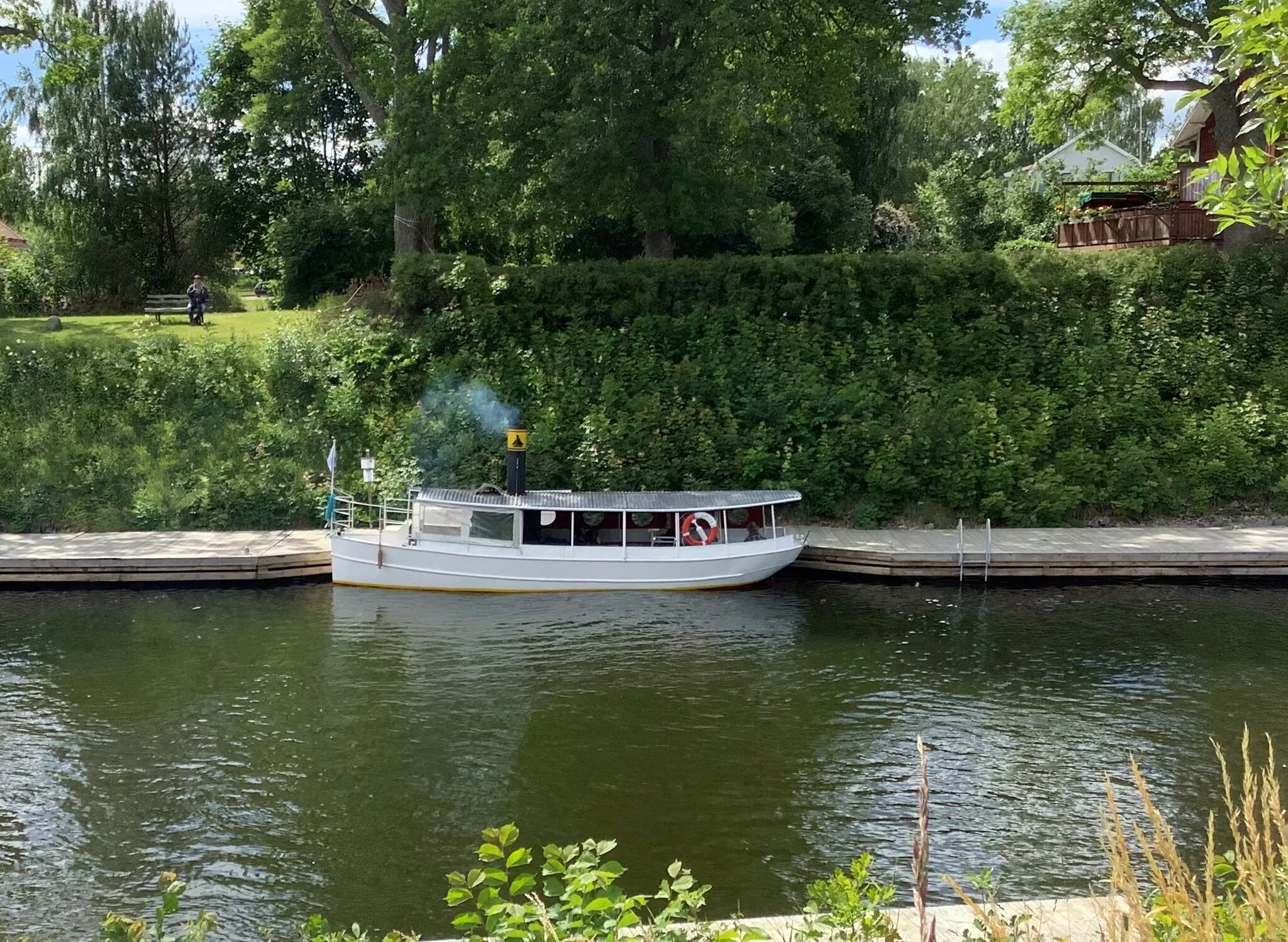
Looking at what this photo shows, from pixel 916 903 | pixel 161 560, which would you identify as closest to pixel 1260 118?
pixel 916 903

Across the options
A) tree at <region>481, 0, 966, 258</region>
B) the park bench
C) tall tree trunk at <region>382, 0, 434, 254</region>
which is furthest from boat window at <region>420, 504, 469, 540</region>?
the park bench

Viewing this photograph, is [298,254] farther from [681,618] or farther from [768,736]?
[768,736]

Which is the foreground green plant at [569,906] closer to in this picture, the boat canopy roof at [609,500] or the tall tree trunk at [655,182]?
the boat canopy roof at [609,500]

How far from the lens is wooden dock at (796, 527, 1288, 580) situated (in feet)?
61.4

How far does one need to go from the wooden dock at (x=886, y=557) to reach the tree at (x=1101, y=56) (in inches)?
460

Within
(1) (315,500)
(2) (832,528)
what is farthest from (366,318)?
(2) (832,528)

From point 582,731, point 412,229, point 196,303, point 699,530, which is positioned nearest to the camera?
point 582,731

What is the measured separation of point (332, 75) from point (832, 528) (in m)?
24.0

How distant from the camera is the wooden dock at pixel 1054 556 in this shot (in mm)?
18703

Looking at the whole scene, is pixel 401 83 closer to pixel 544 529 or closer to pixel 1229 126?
pixel 544 529

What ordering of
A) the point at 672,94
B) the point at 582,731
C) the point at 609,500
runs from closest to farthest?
1. the point at 582,731
2. the point at 609,500
3. the point at 672,94

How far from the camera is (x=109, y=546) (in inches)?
768

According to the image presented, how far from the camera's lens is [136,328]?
89.4 ft

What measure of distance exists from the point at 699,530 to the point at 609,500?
1661 mm
